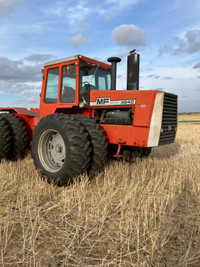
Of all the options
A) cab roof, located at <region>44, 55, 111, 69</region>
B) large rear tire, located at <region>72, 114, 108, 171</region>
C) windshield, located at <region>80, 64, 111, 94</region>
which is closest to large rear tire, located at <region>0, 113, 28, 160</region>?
cab roof, located at <region>44, 55, 111, 69</region>

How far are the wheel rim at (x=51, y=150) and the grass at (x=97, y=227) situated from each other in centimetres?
44

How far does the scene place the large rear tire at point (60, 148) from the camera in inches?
147

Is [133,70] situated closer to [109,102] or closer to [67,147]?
[109,102]

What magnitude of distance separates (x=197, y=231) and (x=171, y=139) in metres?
2.25

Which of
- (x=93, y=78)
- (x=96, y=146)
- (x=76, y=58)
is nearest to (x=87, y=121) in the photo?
(x=96, y=146)

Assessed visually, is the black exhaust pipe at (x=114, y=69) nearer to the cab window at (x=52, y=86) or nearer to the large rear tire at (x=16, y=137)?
the cab window at (x=52, y=86)

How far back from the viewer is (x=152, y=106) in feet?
12.7

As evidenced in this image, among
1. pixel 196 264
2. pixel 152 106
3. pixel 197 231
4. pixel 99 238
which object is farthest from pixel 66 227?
pixel 152 106

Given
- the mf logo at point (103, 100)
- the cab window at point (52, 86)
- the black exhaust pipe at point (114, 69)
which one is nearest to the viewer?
the mf logo at point (103, 100)

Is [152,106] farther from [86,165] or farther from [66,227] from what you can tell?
[66,227]

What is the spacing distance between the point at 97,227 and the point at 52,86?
3525 mm

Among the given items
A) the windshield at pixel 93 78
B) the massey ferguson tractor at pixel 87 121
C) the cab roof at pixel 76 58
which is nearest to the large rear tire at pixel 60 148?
the massey ferguson tractor at pixel 87 121

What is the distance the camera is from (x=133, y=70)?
4711 mm

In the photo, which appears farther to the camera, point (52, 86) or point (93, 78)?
point (52, 86)
